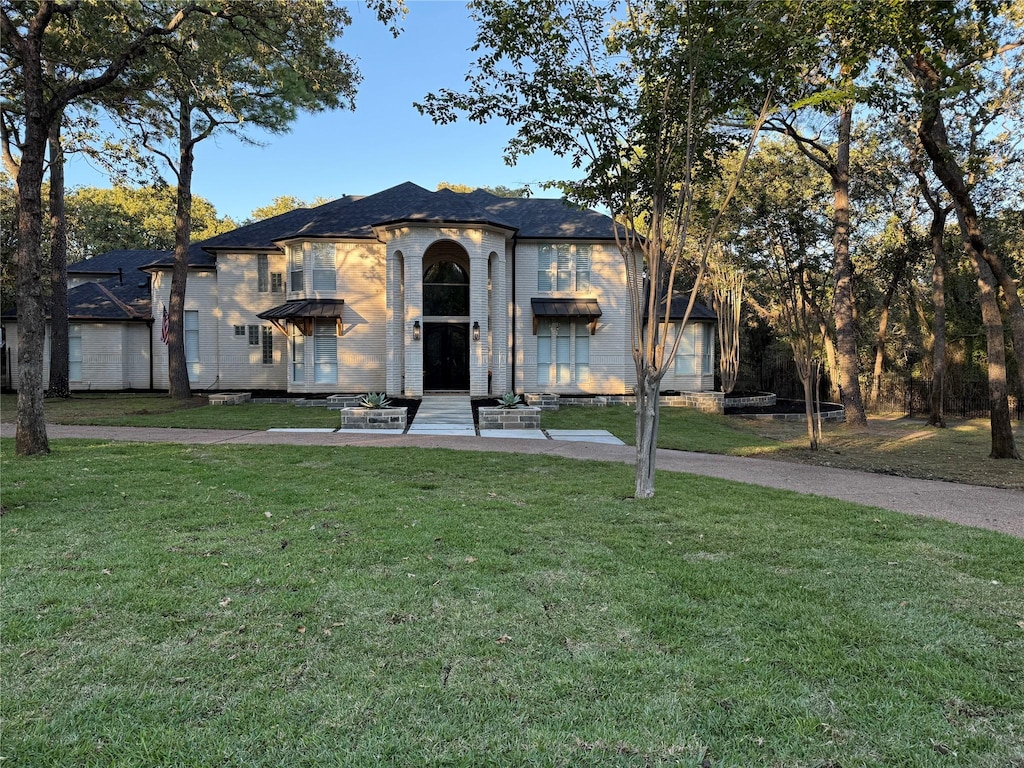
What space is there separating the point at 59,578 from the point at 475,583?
8.86 ft

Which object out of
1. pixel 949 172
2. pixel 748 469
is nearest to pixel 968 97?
pixel 949 172

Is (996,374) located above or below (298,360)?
below

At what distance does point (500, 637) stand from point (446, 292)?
19.9 metres

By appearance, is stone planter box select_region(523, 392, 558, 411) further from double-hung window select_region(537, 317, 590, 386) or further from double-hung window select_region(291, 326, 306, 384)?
double-hung window select_region(291, 326, 306, 384)

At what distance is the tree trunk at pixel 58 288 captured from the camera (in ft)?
62.6

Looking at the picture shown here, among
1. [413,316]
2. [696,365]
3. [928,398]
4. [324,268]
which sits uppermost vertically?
[324,268]

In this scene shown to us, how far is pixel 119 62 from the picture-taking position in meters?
9.17

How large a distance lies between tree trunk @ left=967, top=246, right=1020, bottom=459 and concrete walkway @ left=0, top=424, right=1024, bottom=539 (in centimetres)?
361

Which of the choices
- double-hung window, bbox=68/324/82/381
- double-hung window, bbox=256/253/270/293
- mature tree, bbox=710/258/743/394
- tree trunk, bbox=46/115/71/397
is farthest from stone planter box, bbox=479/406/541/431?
double-hung window, bbox=68/324/82/381

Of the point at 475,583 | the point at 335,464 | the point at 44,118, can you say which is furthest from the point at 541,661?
the point at 44,118

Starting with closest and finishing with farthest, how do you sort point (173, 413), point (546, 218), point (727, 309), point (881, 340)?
point (173, 413)
point (727, 309)
point (546, 218)
point (881, 340)

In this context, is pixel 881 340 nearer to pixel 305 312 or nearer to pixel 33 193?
pixel 305 312

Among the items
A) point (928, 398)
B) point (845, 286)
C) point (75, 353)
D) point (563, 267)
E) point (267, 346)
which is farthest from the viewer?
point (928, 398)

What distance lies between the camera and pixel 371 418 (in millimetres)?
13477
